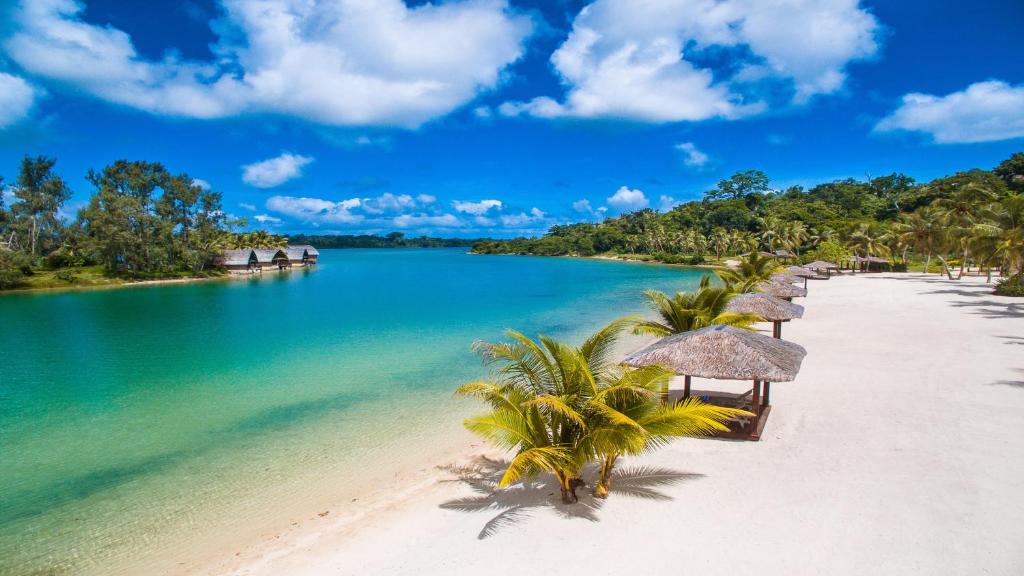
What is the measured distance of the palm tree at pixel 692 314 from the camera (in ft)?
32.7

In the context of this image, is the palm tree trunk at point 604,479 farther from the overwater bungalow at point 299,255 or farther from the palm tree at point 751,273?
the overwater bungalow at point 299,255

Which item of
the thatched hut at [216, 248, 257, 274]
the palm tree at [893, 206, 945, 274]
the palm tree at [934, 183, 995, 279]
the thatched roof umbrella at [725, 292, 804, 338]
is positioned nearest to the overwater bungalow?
the thatched hut at [216, 248, 257, 274]

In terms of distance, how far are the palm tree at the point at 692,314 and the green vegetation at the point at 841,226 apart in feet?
62.4

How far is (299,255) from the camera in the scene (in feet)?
249

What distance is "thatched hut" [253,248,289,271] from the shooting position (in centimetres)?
6334

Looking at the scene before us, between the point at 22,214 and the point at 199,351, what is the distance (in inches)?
1858

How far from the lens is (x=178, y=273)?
164 feet

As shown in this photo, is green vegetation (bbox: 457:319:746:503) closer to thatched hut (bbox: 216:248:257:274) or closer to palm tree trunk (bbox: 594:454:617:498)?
palm tree trunk (bbox: 594:454:617:498)

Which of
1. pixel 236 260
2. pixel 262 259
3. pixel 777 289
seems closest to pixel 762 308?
pixel 777 289

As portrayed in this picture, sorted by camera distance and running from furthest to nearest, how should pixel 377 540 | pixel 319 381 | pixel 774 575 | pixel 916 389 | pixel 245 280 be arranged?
pixel 245 280 < pixel 319 381 < pixel 916 389 < pixel 377 540 < pixel 774 575

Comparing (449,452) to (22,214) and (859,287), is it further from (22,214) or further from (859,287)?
(22,214)

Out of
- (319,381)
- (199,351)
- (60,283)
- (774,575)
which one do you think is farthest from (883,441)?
(60,283)

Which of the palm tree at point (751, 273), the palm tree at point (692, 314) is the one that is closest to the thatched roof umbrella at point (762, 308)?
the palm tree at point (692, 314)

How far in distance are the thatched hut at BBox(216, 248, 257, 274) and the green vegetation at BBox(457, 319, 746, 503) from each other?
199 ft
